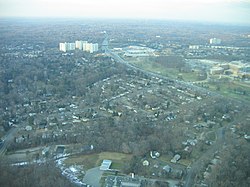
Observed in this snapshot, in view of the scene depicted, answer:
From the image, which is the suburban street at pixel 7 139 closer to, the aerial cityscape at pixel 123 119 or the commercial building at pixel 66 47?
the aerial cityscape at pixel 123 119

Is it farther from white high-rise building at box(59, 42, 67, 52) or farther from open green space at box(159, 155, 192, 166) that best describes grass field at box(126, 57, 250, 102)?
white high-rise building at box(59, 42, 67, 52)

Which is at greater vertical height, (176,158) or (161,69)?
(161,69)

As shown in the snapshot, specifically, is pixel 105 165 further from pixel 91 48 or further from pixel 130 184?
pixel 91 48

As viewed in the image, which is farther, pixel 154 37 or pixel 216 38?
pixel 154 37

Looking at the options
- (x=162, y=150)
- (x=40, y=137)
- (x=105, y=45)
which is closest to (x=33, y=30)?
(x=105, y=45)

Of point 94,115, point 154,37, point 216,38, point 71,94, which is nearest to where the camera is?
point 94,115

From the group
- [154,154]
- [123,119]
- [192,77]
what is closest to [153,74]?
[192,77]

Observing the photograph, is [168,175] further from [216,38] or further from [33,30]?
[33,30]
